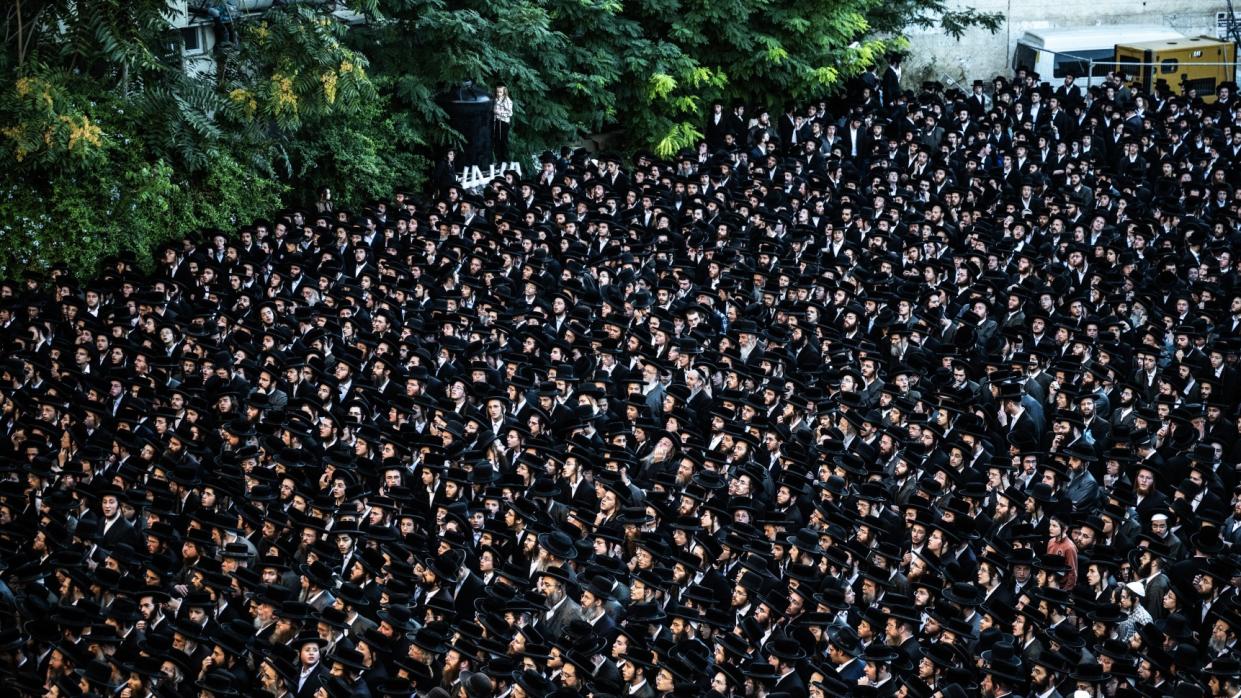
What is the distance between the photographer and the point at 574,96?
24.3 m

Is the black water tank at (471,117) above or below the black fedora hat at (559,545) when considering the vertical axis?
above

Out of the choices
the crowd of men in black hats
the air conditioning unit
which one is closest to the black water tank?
the crowd of men in black hats

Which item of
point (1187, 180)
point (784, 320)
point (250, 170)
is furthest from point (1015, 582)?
point (250, 170)

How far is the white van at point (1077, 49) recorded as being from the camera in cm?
2814

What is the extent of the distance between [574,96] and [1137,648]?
1523 centimetres

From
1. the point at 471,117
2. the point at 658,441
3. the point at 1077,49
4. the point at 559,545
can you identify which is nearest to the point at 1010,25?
the point at 1077,49

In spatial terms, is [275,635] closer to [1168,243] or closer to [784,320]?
[784,320]

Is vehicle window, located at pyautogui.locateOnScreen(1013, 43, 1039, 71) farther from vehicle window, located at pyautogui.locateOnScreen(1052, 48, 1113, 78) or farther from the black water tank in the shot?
the black water tank

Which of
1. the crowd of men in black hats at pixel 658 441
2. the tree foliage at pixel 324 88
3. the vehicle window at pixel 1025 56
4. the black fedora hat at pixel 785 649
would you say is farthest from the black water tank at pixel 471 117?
the black fedora hat at pixel 785 649

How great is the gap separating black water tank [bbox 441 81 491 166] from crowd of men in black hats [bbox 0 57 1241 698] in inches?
71.2

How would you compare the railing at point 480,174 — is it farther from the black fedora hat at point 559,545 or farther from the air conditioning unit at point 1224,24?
the air conditioning unit at point 1224,24

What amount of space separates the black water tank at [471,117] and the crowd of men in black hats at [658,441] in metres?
1.81

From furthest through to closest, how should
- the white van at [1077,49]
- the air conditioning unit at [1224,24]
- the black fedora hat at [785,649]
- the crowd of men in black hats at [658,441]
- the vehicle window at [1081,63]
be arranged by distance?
the air conditioning unit at [1224,24]
the white van at [1077,49]
the vehicle window at [1081,63]
the crowd of men in black hats at [658,441]
the black fedora hat at [785,649]

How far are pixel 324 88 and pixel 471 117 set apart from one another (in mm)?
3776
